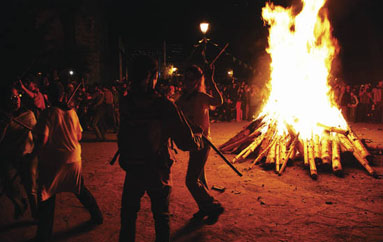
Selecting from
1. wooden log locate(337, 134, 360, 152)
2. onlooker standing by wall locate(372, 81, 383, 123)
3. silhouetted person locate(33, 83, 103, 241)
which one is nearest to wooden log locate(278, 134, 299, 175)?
wooden log locate(337, 134, 360, 152)

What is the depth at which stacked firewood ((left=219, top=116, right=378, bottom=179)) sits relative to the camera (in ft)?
21.4

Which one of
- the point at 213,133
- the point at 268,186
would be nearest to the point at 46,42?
the point at 213,133

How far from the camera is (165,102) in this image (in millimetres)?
2807

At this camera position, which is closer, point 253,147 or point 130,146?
point 130,146

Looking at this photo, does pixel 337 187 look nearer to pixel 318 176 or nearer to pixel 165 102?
pixel 318 176

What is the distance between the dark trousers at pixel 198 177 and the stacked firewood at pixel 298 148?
9.18ft

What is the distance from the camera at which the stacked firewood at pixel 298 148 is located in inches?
256

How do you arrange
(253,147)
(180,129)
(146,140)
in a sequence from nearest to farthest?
(146,140) → (180,129) → (253,147)

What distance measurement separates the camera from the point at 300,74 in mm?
9523

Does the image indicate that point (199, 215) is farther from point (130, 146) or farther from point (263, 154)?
point (263, 154)

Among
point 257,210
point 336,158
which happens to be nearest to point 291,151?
point 336,158

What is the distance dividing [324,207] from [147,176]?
3267 mm

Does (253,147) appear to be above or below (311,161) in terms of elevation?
above

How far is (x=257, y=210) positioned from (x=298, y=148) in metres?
3.38
